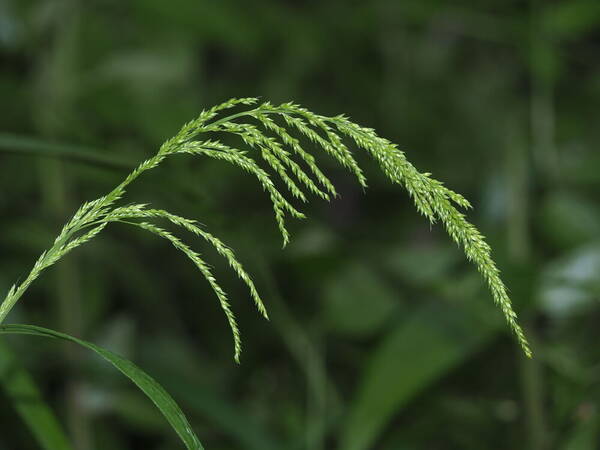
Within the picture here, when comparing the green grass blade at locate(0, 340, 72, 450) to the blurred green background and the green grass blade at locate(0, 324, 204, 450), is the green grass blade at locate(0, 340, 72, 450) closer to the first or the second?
the blurred green background

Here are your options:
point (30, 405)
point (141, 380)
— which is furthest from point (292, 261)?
point (141, 380)

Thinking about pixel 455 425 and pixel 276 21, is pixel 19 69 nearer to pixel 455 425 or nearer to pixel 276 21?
pixel 276 21

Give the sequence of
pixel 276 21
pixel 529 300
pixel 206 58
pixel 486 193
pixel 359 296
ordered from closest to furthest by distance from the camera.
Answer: pixel 529 300 < pixel 359 296 < pixel 486 193 < pixel 276 21 < pixel 206 58

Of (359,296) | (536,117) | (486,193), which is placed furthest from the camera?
(536,117)

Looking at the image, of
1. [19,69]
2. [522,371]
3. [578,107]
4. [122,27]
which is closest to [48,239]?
[19,69]

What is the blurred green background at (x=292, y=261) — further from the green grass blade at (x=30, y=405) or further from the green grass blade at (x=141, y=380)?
the green grass blade at (x=141, y=380)

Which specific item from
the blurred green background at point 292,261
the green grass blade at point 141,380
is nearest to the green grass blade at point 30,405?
the blurred green background at point 292,261

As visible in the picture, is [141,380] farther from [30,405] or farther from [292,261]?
[292,261]
